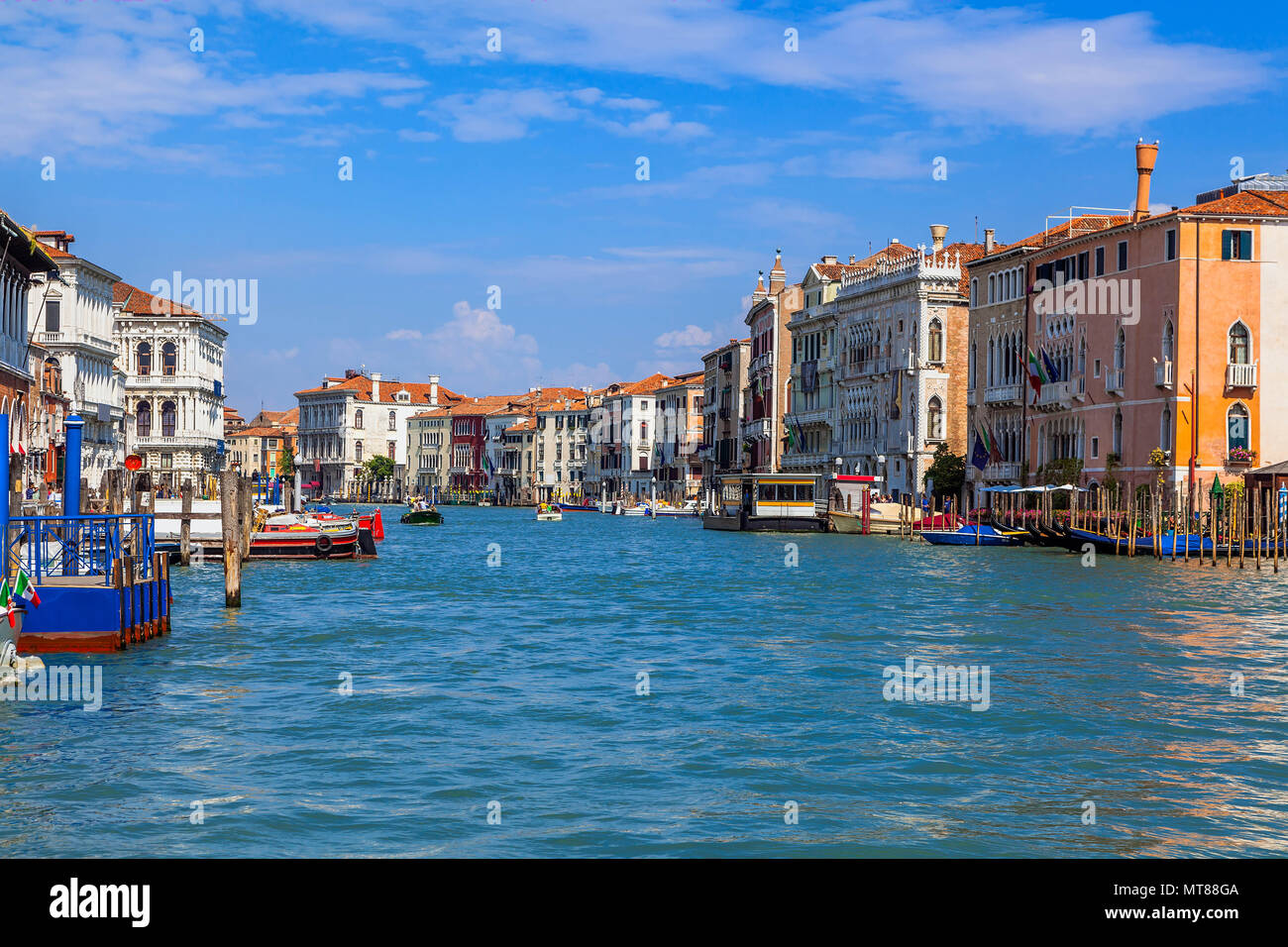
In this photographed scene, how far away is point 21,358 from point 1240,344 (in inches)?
1182

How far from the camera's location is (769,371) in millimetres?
74250

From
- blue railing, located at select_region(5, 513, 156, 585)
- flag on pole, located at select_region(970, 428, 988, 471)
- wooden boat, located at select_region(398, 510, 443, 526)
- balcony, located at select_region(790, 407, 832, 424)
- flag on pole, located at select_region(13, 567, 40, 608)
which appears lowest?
wooden boat, located at select_region(398, 510, 443, 526)

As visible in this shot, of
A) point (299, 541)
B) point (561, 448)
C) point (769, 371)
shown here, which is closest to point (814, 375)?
point (769, 371)

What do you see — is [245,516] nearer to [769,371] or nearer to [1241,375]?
[1241,375]

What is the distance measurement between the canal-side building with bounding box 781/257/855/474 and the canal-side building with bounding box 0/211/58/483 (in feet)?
118

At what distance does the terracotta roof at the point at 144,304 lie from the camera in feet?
231

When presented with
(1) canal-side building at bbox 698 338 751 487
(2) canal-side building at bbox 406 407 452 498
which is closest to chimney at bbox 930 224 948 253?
(1) canal-side building at bbox 698 338 751 487

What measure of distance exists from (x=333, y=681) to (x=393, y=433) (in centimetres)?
12509

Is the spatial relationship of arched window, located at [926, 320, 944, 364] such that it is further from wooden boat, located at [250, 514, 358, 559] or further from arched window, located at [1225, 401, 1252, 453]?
wooden boat, located at [250, 514, 358, 559]

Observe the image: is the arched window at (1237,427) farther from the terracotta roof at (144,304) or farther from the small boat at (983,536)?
the terracotta roof at (144,304)

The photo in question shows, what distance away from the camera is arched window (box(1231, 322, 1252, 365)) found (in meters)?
36.8

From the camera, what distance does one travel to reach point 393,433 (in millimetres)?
137625

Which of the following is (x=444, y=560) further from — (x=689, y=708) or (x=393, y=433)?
(x=393, y=433)
